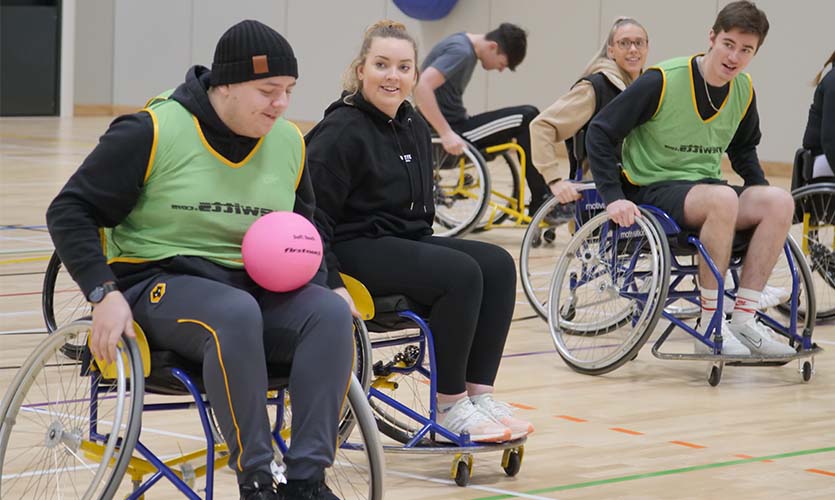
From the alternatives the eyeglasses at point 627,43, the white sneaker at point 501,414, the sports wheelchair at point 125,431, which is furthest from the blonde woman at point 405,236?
the eyeglasses at point 627,43

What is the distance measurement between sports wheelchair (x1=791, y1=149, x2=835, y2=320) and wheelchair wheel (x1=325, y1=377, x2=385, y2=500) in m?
2.11

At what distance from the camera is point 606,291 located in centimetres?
418

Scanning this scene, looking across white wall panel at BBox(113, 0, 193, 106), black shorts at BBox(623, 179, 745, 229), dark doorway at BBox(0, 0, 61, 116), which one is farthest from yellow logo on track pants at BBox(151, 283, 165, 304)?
white wall panel at BBox(113, 0, 193, 106)

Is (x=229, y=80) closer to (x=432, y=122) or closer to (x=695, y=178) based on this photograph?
(x=695, y=178)

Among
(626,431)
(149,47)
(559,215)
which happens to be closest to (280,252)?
(626,431)

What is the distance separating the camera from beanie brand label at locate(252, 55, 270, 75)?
2373mm

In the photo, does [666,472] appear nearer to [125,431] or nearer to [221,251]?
[221,251]

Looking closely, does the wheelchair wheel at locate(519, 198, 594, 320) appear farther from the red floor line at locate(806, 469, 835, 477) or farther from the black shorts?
the red floor line at locate(806, 469, 835, 477)

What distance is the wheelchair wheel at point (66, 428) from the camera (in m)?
2.15

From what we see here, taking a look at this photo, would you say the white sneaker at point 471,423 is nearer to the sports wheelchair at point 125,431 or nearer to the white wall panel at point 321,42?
the sports wheelchair at point 125,431

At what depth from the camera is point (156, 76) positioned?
14508 mm

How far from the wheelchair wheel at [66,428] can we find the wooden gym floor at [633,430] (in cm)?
18

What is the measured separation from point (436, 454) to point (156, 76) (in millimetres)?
11888

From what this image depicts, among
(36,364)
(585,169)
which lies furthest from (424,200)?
(585,169)
